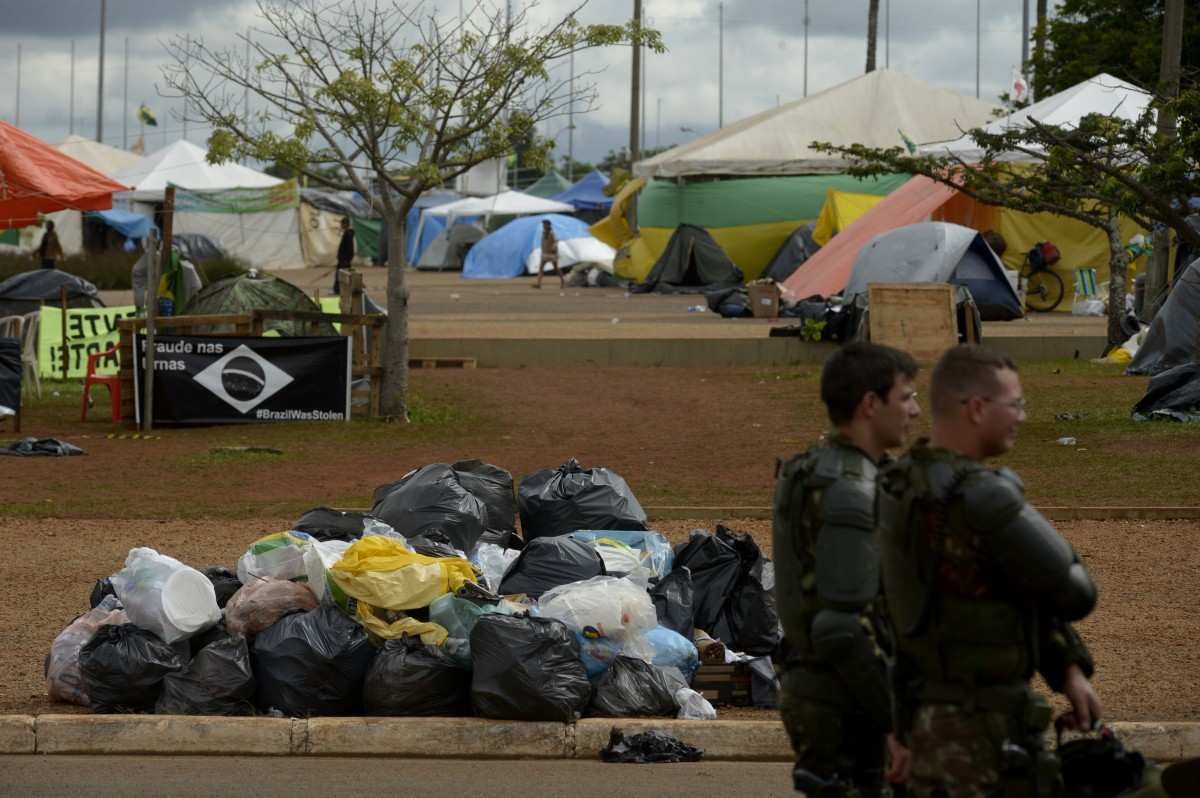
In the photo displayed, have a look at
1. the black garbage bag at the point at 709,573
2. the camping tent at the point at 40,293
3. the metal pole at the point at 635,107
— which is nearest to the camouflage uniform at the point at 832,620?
the black garbage bag at the point at 709,573

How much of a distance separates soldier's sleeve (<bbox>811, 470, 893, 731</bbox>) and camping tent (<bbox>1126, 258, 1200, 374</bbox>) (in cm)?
1731

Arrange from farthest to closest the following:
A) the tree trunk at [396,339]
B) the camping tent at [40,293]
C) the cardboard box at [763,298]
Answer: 1. the cardboard box at [763,298]
2. the camping tent at [40,293]
3. the tree trunk at [396,339]

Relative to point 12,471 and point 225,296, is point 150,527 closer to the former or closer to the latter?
point 12,471

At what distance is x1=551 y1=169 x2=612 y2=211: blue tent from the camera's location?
6894 cm

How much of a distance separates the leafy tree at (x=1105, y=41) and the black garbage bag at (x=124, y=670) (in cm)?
3417

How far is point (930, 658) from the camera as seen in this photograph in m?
3.80

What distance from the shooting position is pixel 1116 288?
80.0 ft

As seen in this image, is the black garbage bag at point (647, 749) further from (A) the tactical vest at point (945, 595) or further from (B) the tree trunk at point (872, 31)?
(B) the tree trunk at point (872, 31)

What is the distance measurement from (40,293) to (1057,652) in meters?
23.3

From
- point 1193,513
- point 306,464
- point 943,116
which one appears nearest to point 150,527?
point 306,464

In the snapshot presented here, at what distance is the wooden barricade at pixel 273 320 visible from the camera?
61.0 feet

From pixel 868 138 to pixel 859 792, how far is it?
43.2 m

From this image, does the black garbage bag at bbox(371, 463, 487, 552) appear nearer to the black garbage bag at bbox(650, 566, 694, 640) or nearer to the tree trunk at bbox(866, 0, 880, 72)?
the black garbage bag at bbox(650, 566, 694, 640)

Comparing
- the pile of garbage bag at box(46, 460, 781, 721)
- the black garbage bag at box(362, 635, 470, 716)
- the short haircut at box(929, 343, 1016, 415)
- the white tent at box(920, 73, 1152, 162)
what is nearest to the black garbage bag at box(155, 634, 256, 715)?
the pile of garbage bag at box(46, 460, 781, 721)
